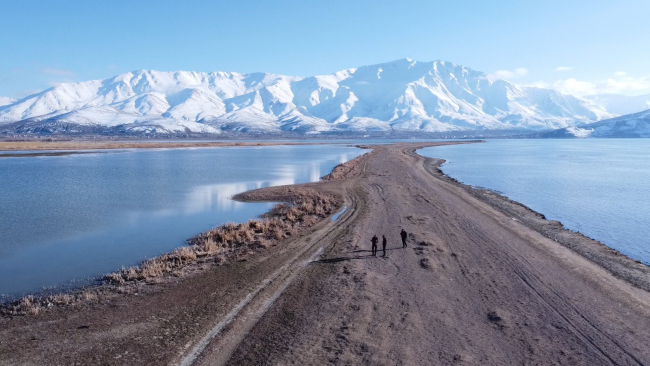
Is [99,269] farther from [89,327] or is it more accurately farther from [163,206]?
[163,206]

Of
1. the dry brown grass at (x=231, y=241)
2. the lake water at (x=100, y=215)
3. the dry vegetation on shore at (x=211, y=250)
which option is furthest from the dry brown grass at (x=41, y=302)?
the lake water at (x=100, y=215)

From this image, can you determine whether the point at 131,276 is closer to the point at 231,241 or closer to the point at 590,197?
the point at 231,241

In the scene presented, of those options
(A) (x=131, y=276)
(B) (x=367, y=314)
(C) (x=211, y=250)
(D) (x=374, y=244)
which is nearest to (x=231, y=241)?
(C) (x=211, y=250)

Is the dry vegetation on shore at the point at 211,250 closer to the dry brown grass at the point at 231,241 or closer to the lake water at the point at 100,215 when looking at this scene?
the dry brown grass at the point at 231,241

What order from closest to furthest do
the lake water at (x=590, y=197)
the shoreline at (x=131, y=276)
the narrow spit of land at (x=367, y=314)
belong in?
1. the narrow spit of land at (x=367, y=314)
2. the shoreline at (x=131, y=276)
3. the lake water at (x=590, y=197)

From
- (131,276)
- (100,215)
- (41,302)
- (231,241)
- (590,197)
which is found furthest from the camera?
(590,197)

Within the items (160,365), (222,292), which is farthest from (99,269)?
(160,365)
